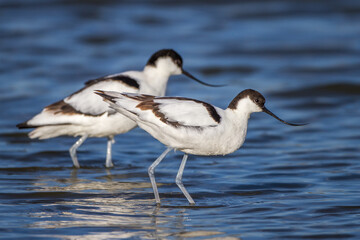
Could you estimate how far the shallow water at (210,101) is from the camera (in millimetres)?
6258

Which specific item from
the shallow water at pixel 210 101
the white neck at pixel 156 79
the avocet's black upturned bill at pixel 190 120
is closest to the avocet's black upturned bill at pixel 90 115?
the white neck at pixel 156 79

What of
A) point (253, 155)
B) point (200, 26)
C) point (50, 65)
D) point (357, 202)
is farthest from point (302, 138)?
point (200, 26)

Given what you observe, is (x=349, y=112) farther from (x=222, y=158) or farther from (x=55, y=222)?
(x=55, y=222)

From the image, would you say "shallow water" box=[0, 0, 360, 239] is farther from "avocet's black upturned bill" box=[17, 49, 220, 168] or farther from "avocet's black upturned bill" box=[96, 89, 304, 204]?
"avocet's black upturned bill" box=[96, 89, 304, 204]

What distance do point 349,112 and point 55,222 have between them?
6.73m

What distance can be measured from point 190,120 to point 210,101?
5533 mm

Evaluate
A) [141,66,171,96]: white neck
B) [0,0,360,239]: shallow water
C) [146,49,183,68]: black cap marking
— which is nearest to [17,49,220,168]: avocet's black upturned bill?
[141,66,171,96]: white neck

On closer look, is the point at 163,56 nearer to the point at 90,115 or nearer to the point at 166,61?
the point at 166,61

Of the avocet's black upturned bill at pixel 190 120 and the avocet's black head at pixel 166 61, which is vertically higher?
the avocet's black head at pixel 166 61

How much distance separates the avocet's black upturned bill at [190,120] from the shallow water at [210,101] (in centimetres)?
57

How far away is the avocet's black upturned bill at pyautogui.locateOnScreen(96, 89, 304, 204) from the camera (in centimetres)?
671

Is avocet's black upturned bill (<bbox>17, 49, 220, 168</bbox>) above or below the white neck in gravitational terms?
below

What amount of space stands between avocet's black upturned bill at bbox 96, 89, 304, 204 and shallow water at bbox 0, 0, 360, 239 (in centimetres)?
57

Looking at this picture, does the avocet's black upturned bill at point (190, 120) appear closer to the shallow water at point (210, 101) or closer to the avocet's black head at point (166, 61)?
the shallow water at point (210, 101)
